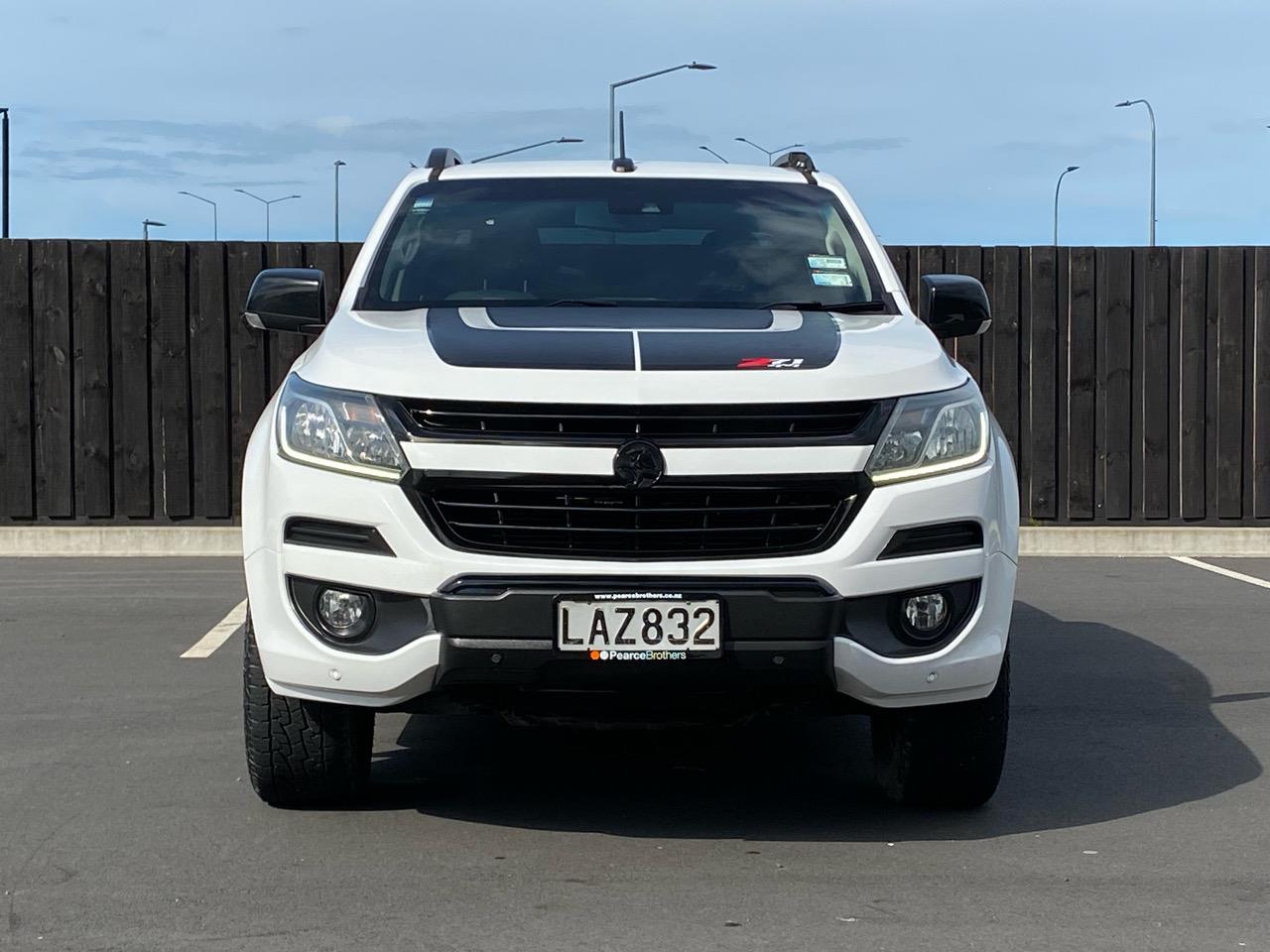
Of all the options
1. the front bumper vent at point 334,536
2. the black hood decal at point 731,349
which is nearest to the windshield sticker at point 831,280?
the black hood decal at point 731,349

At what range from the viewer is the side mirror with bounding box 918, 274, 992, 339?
599cm

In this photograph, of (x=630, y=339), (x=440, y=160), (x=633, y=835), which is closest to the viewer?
(x=630, y=339)

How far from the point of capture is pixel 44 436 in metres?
13.0

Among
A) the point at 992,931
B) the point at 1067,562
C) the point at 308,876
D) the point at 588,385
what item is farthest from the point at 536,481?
the point at 1067,562

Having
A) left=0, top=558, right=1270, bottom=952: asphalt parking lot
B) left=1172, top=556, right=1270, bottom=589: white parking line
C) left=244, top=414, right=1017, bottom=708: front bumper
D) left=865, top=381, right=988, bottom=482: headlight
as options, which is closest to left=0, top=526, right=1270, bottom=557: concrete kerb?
left=1172, top=556, right=1270, bottom=589: white parking line

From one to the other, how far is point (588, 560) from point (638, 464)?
10.6 inches

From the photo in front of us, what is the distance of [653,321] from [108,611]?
550 centimetres

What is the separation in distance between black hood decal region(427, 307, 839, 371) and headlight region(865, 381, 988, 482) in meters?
0.26

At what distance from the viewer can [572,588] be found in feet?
15.1

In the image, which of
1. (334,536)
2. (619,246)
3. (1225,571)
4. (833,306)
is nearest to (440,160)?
(619,246)

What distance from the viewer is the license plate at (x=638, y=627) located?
181 inches

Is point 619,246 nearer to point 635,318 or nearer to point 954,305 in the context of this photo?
point 635,318

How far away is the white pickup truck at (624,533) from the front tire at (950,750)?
13mm

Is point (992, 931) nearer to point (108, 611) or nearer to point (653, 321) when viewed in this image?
point (653, 321)
